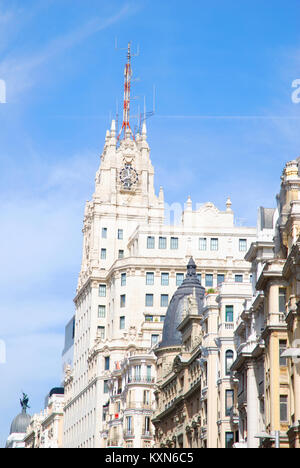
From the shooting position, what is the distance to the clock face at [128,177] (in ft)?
555

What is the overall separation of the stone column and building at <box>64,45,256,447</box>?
6187 centimetres

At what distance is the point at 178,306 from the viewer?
110312 mm

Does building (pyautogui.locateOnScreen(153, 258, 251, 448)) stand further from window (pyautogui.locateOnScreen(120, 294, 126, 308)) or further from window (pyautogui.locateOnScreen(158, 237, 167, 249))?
window (pyautogui.locateOnScreen(158, 237, 167, 249))

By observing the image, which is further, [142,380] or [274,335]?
[142,380]

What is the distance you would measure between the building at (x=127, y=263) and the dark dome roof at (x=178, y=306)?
24454 millimetres

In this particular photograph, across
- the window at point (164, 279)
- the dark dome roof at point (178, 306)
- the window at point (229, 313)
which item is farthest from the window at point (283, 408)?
the window at point (164, 279)

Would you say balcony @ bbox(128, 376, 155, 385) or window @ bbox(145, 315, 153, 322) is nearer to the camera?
balcony @ bbox(128, 376, 155, 385)

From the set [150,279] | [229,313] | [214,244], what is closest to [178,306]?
Answer: [229,313]

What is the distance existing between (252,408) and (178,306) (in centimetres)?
3628

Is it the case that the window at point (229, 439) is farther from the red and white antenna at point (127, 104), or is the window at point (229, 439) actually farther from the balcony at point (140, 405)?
the red and white antenna at point (127, 104)

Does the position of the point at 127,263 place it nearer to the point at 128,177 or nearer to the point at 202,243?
the point at 202,243

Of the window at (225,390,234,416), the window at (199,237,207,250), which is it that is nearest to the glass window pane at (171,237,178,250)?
the window at (199,237,207,250)

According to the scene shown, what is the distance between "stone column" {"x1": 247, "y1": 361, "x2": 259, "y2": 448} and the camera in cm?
7412

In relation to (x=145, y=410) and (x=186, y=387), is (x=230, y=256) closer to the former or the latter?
(x=145, y=410)
